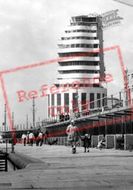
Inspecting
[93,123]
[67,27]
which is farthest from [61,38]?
[93,123]

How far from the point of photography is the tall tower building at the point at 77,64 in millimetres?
156875

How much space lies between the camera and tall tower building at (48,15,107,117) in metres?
157

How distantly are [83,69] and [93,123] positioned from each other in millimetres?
115921

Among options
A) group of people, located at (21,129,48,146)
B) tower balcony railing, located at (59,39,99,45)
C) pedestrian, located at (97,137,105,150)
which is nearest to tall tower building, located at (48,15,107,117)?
tower balcony railing, located at (59,39,99,45)

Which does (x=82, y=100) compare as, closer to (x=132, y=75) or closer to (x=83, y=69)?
(x=83, y=69)

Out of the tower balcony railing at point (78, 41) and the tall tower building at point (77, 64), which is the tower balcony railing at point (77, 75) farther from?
the tower balcony railing at point (78, 41)

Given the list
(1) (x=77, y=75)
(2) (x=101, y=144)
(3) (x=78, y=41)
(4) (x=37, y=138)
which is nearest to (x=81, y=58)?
(3) (x=78, y=41)

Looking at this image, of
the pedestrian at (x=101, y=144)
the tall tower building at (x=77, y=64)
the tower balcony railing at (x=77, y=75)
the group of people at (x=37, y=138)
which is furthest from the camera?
the tower balcony railing at (x=77, y=75)

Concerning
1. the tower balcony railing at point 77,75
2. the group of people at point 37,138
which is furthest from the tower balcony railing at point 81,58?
the group of people at point 37,138

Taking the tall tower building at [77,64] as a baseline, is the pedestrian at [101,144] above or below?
below

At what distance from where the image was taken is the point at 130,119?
114ft

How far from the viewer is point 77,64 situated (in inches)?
6368

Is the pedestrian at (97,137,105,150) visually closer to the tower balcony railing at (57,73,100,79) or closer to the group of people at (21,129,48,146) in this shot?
the group of people at (21,129,48,146)

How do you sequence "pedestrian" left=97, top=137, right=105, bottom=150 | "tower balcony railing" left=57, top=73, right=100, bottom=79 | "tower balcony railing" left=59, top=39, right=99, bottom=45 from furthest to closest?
"tower balcony railing" left=59, top=39, right=99, bottom=45
"tower balcony railing" left=57, top=73, right=100, bottom=79
"pedestrian" left=97, top=137, right=105, bottom=150
